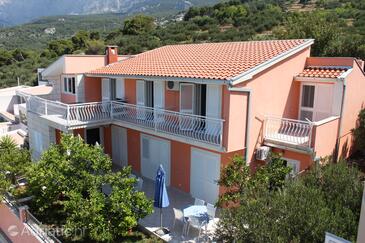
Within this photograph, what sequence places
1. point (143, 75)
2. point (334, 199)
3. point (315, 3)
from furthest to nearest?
point (315, 3) → point (143, 75) → point (334, 199)

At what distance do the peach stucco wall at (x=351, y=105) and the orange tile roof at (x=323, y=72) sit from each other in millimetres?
585

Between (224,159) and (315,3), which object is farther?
(315,3)

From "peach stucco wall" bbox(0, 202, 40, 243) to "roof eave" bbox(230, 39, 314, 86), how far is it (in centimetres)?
1167

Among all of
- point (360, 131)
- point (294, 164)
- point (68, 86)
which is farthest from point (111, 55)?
point (360, 131)

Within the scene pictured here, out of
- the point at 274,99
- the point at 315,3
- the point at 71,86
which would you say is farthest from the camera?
the point at 315,3

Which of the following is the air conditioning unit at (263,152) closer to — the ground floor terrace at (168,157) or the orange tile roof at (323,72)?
the ground floor terrace at (168,157)

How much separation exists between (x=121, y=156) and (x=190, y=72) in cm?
967

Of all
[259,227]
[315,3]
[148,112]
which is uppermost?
[315,3]

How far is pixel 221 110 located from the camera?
1688cm

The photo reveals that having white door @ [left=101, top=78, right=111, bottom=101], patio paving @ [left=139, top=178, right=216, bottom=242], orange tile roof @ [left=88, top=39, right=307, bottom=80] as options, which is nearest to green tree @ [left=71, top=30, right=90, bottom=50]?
white door @ [left=101, top=78, right=111, bottom=101]

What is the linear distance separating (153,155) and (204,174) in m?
4.49

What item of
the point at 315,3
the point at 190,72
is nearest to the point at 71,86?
the point at 190,72

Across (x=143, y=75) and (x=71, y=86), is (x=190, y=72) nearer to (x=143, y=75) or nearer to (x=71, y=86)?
(x=143, y=75)

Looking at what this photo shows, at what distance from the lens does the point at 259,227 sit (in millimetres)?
9344
